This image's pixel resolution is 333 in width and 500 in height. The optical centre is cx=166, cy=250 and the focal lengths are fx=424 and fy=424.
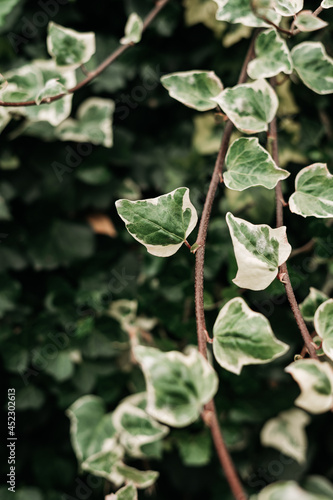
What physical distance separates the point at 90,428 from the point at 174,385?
1.60ft

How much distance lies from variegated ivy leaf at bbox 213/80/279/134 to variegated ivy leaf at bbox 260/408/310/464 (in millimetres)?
617

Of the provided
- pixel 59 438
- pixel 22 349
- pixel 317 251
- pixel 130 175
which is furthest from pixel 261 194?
pixel 59 438

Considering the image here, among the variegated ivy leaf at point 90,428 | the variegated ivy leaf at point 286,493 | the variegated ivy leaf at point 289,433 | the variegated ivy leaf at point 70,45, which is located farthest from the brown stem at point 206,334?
the variegated ivy leaf at point 289,433

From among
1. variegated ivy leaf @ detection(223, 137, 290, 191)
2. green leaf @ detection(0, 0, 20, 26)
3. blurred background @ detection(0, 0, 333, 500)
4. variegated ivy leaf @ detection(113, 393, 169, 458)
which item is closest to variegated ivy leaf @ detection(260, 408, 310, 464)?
blurred background @ detection(0, 0, 333, 500)

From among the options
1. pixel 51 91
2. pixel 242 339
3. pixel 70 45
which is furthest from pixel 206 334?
pixel 70 45

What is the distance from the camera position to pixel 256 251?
0.41 meters

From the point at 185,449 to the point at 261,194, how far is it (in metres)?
0.48

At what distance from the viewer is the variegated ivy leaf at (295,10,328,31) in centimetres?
49

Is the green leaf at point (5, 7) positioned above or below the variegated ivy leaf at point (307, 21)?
above

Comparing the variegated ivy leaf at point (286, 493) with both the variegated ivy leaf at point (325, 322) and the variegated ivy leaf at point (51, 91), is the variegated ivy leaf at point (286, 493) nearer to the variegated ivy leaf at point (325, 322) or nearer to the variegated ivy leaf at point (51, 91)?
the variegated ivy leaf at point (325, 322)

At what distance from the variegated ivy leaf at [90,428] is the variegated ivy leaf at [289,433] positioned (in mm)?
327

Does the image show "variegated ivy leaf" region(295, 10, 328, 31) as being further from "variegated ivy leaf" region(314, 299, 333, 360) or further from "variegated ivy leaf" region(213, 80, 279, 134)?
"variegated ivy leaf" region(314, 299, 333, 360)

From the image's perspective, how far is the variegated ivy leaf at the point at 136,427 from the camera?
1.97ft

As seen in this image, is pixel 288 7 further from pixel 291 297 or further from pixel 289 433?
pixel 289 433
